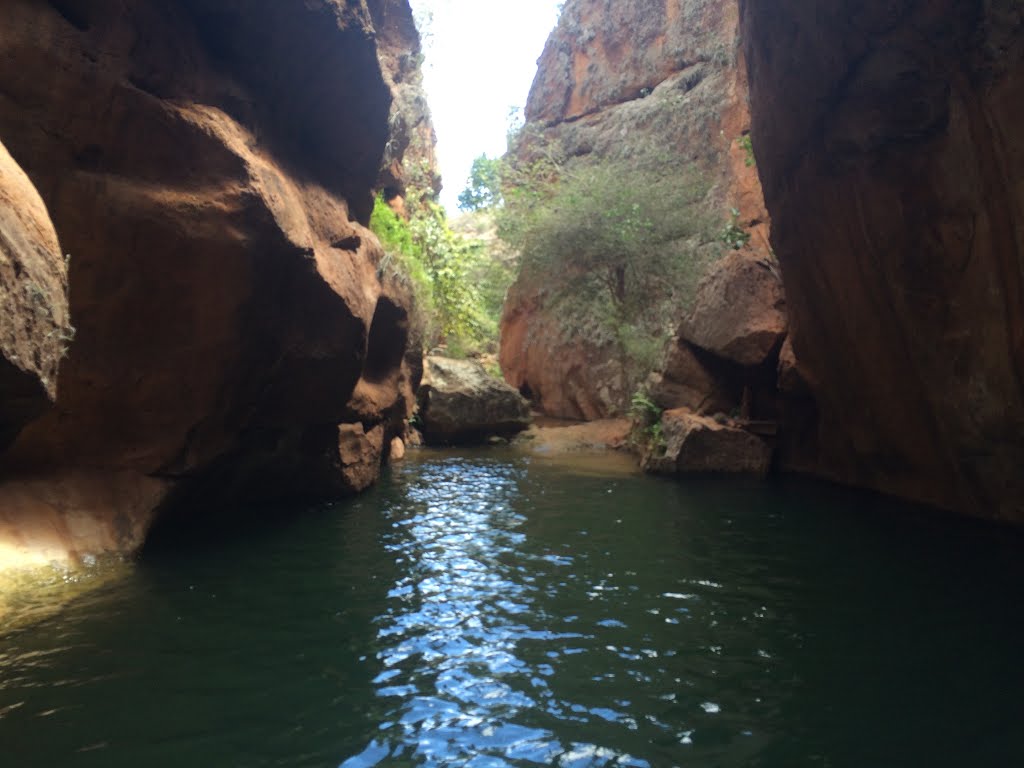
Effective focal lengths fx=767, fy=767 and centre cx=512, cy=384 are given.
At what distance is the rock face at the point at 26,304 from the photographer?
3.97 m

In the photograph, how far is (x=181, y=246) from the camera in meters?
7.98

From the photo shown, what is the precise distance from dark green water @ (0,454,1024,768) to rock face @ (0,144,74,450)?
1810mm

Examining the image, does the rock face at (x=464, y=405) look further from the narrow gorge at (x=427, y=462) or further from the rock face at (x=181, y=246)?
the rock face at (x=181, y=246)

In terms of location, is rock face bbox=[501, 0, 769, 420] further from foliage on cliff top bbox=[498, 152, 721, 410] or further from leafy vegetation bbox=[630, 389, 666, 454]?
leafy vegetation bbox=[630, 389, 666, 454]

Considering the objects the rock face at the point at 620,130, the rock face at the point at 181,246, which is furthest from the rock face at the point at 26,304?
the rock face at the point at 620,130

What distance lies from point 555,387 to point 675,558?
20703mm

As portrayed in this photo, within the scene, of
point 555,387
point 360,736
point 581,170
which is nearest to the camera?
point 360,736

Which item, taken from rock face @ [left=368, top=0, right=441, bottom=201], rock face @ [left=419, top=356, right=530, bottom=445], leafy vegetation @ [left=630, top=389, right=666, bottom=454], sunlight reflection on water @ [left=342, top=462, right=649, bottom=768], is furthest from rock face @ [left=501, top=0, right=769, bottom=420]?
sunlight reflection on water @ [left=342, top=462, right=649, bottom=768]

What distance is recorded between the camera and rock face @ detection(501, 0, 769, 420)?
25.1 meters

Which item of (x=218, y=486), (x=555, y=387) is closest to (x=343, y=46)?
(x=218, y=486)

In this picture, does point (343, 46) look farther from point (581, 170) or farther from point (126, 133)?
point (581, 170)

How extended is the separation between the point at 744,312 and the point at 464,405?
7758mm

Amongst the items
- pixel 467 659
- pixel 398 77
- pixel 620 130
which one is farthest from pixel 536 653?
pixel 620 130

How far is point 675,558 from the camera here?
333 inches
